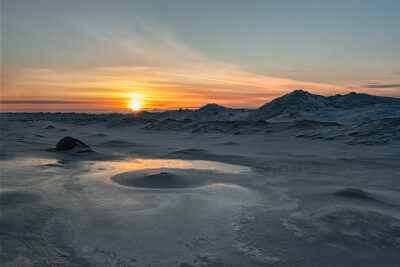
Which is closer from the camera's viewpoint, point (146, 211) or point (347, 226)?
point (347, 226)

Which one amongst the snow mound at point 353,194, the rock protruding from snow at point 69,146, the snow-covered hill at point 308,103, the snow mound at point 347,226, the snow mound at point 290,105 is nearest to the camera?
the snow mound at point 347,226

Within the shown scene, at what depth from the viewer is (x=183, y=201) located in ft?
14.1

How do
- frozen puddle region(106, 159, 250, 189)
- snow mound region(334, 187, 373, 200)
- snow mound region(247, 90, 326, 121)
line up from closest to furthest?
snow mound region(334, 187, 373, 200)
frozen puddle region(106, 159, 250, 189)
snow mound region(247, 90, 326, 121)

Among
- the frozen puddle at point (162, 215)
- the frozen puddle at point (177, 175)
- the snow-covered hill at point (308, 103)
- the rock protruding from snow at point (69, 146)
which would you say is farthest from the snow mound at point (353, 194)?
the snow-covered hill at point (308, 103)

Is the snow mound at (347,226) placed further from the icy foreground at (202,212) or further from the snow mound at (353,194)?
the snow mound at (353,194)

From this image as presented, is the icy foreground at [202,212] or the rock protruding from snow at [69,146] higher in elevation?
the rock protruding from snow at [69,146]

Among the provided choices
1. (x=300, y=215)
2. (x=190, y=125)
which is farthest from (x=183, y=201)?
(x=190, y=125)

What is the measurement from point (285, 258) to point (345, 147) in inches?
371

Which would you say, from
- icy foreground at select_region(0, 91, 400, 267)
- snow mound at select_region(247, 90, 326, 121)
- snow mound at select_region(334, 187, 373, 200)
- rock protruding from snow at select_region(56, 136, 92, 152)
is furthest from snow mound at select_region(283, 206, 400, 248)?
snow mound at select_region(247, 90, 326, 121)

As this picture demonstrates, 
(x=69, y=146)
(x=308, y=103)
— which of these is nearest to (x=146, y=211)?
(x=69, y=146)

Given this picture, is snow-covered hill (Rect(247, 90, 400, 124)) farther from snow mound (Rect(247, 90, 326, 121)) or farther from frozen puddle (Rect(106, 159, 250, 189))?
frozen puddle (Rect(106, 159, 250, 189))

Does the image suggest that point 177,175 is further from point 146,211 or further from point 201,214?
point 201,214

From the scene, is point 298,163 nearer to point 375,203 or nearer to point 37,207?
point 375,203

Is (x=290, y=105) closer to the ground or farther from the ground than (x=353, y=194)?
farther from the ground
